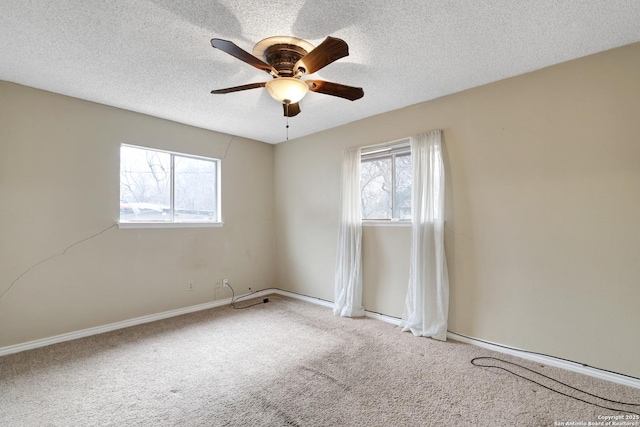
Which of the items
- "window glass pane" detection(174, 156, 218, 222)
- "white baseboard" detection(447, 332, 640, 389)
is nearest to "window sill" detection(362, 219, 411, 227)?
"white baseboard" detection(447, 332, 640, 389)

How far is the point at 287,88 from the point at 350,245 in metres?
2.18

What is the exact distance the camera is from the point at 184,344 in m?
2.81

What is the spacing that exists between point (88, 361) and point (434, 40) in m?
3.70

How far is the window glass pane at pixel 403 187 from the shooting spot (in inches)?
131

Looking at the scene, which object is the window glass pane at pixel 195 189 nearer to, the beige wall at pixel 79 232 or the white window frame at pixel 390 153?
the beige wall at pixel 79 232

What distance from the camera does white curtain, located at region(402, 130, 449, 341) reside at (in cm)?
288

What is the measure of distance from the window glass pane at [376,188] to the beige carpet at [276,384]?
138cm

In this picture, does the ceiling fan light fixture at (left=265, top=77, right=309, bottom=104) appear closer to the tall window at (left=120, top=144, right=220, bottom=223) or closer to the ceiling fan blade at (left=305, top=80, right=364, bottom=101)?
the ceiling fan blade at (left=305, top=80, right=364, bottom=101)

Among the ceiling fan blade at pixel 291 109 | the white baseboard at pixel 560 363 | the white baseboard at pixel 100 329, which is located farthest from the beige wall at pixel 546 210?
the white baseboard at pixel 100 329

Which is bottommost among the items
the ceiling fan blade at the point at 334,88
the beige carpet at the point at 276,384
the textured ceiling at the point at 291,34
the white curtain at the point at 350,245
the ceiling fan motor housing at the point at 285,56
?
the beige carpet at the point at 276,384

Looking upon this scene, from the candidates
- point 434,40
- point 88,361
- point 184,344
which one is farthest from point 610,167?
point 88,361

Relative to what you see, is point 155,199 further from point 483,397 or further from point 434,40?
point 483,397

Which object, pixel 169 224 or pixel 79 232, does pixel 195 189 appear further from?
pixel 79 232

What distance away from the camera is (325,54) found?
1715 millimetres
